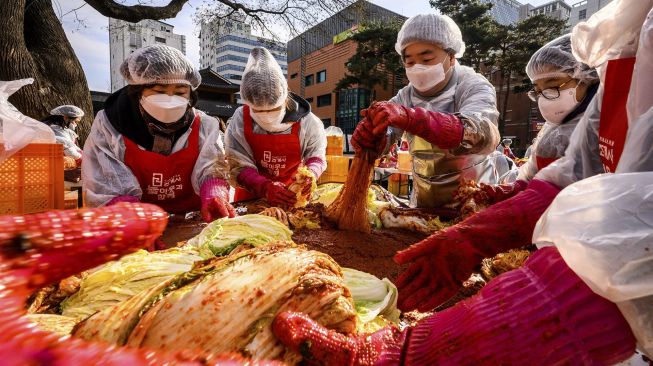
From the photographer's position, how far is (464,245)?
1.46 m

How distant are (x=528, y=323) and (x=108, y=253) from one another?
865mm

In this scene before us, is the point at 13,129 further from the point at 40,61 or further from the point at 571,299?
the point at 40,61

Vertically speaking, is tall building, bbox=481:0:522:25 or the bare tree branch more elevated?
tall building, bbox=481:0:522:25

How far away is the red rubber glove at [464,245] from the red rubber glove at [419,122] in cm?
71

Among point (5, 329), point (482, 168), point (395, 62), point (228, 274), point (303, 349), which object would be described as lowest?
point (303, 349)

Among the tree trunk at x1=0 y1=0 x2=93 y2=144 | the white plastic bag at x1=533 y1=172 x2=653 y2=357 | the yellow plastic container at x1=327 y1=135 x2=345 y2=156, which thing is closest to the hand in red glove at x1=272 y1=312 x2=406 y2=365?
the white plastic bag at x1=533 y1=172 x2=653 y2=357

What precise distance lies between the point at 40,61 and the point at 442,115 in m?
9.82

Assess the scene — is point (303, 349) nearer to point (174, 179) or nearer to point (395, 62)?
point (174, 179)

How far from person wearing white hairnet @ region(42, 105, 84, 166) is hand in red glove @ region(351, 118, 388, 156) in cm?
655

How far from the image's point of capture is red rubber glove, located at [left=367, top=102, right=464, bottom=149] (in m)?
2.02

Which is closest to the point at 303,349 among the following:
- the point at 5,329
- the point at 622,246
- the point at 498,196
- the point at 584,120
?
the point at 5,329

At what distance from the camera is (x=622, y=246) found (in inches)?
25.6

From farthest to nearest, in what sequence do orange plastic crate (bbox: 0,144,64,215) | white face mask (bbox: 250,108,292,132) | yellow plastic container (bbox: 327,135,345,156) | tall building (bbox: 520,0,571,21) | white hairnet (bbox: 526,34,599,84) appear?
1. tall building (bbox: 520,0,571,21)
2. yellow plastic container (bbox: 327,135,345,156)
3. white face mask (bbox: 250,108,292,132)
4. white hairnet (bbox: 526,34,599,84)
5. orange plastic crate (bbox: 0,144,64,215)

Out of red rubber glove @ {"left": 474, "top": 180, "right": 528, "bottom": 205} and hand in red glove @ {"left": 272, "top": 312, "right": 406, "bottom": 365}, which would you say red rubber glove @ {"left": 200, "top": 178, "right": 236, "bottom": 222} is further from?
red rubber glove @ {"left": 474, "top": 180, "right": 528, "bottom": 205}
